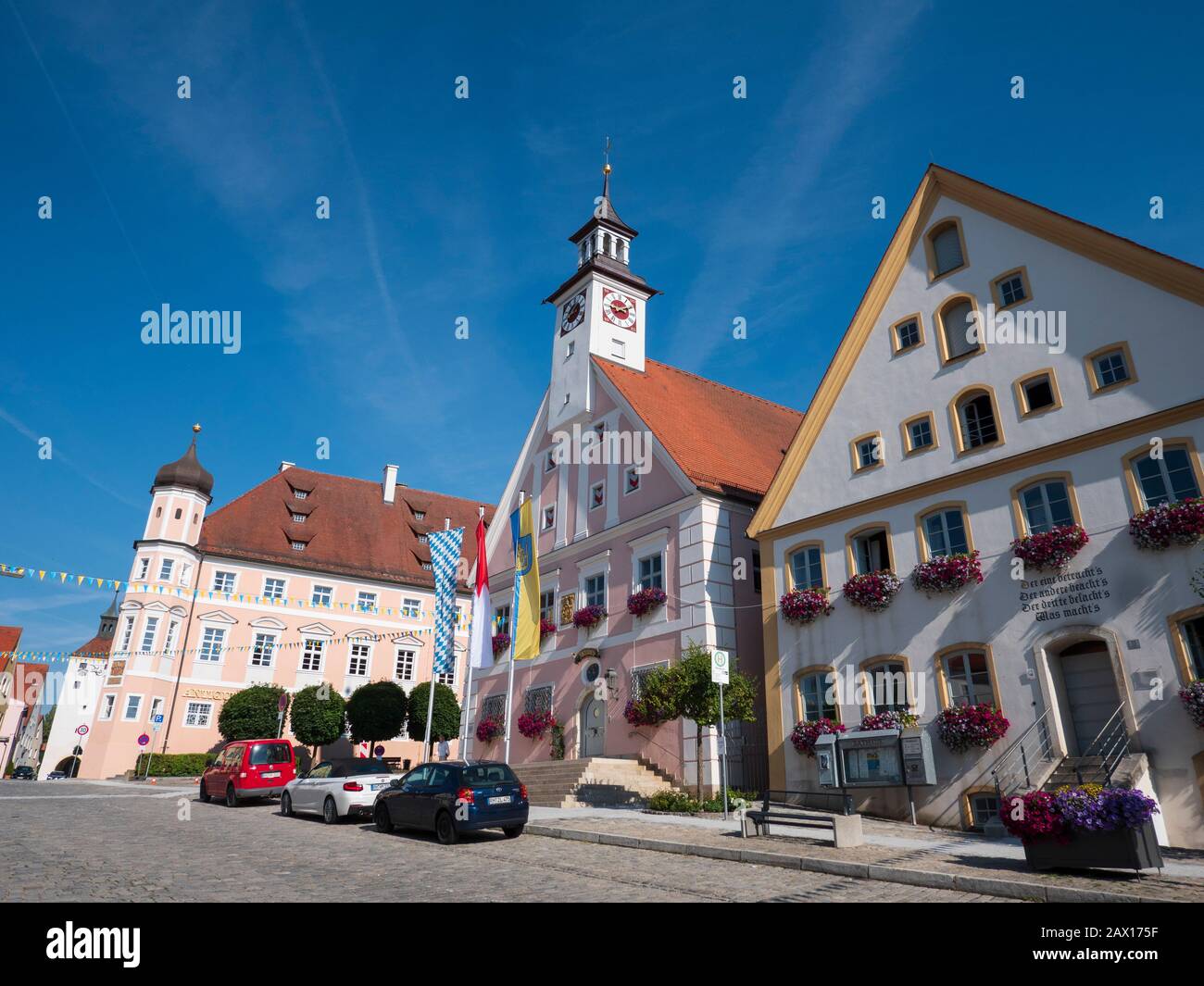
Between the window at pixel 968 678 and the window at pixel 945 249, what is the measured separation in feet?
30.8

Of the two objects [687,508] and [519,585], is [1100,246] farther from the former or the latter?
[519,585]

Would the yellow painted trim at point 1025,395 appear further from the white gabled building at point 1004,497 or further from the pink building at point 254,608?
the pink building at point 254,608

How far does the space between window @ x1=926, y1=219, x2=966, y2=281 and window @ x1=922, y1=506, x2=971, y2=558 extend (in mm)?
6158

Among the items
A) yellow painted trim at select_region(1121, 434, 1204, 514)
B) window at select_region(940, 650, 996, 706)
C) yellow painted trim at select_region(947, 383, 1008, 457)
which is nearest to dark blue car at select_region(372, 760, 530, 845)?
window at select_region(940, 650, 996, 706)

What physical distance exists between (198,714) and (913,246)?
148 feet

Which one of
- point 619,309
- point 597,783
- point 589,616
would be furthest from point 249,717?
point 619,309

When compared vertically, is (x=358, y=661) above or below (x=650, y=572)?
above

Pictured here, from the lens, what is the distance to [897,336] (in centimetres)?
2105

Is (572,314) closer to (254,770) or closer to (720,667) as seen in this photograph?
(254,770)

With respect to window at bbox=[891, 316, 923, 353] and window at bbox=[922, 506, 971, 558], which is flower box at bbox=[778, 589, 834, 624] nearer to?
window at bbox=[922, 506, 971, 558]

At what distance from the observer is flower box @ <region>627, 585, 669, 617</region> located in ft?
82.2
